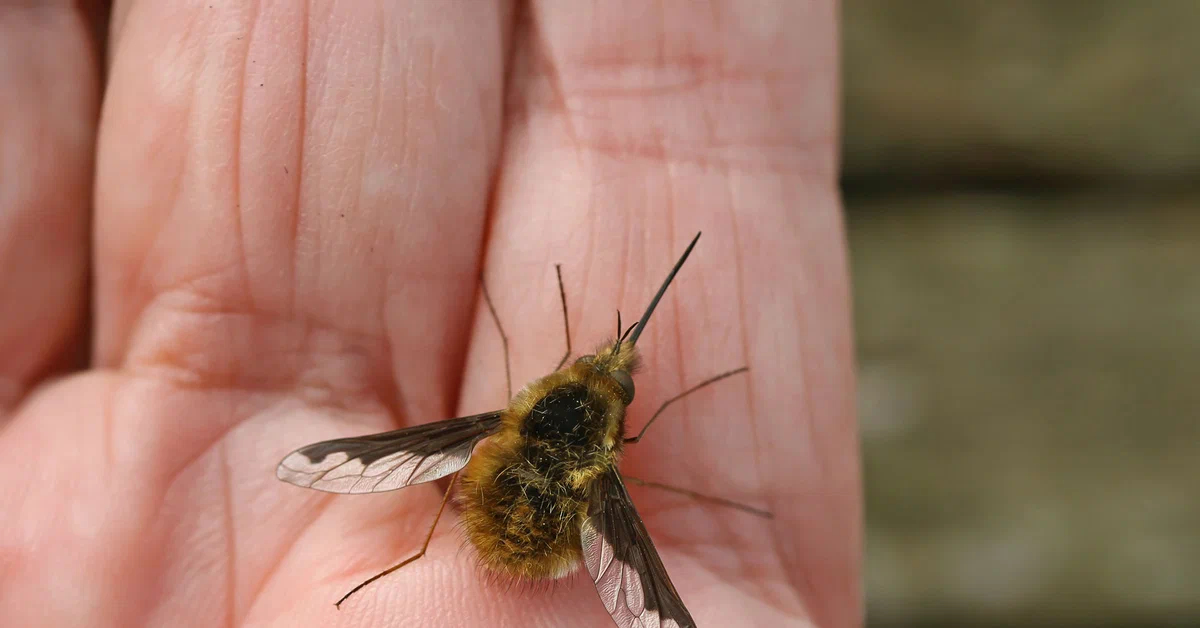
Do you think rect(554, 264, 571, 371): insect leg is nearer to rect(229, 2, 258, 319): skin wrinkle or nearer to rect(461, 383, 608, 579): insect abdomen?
rect(461, 383, 608, 579): insect abdomen

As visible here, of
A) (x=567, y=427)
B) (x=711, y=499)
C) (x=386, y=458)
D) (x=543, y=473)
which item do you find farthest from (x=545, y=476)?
(x=711, y=499)

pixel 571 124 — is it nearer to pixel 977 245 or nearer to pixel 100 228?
pixel 100 228

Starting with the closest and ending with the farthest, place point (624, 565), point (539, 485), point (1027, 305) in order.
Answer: point (624, 565), point (539, 485), point (1027, 305)

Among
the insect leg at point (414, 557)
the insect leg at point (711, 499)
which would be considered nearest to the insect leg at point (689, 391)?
the insect leg at point (711, 499)

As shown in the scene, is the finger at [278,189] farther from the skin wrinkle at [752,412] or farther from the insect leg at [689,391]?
the skin wrinkle at [752,412]

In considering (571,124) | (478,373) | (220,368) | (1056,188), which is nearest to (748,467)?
(478,373)

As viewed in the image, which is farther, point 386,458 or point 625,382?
point 625,382

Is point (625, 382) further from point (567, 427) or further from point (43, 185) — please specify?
point (43, 185)

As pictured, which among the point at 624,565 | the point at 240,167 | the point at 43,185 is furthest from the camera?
the point at 43,185
